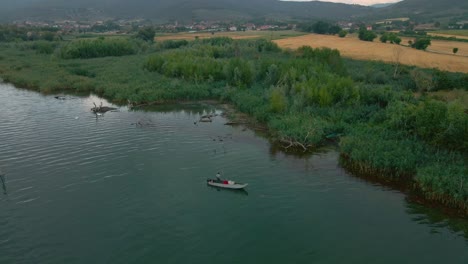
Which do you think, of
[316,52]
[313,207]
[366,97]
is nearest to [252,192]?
[313,207]

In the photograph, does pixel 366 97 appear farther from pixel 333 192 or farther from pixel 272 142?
pixel 333 192

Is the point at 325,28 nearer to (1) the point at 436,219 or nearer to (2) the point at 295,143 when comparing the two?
(2) the point at 295,143

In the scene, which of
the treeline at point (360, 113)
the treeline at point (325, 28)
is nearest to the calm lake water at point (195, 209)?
the treeline at point (360, 113)

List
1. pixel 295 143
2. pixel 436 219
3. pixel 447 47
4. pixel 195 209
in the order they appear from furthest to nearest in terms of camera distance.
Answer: pixel 447 47
pixel 295 143
pixel 195 209
pixel 436 219

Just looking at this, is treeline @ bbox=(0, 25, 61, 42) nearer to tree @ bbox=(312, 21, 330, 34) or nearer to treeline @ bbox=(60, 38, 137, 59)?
treeline @ bbox=(60, 38, 137, 59)

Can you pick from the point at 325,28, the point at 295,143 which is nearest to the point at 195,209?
the point at 295,143

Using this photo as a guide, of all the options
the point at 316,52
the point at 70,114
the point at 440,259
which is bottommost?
the point at 440,259

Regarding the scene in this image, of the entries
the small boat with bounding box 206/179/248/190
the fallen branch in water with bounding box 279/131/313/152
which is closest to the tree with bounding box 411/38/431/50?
the fallen branch in water with bounding box 279/131/313/152
